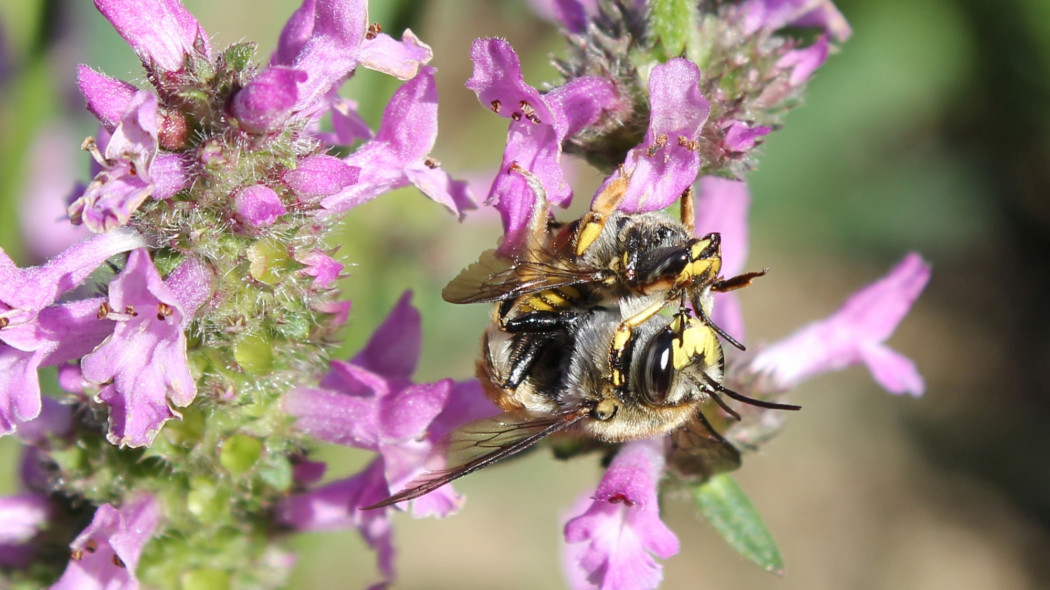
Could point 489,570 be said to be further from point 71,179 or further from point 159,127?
point 159,127

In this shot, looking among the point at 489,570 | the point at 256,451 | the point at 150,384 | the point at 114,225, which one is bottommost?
the point at 489,570

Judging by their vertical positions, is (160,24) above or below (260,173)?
above

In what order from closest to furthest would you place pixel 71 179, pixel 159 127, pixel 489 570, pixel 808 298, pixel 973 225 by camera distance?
1. pixel 159 127
2. pixel 71 179
3. pixel 489 570
4. pixel 973 225
5. pixel 808 298

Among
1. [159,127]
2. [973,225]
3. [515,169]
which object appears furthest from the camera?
[973,225]

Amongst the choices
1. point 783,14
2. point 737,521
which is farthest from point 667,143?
point 737,521

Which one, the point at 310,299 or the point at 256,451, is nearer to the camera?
the point at 310,299

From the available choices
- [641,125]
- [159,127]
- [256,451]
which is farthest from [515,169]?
[256,451]

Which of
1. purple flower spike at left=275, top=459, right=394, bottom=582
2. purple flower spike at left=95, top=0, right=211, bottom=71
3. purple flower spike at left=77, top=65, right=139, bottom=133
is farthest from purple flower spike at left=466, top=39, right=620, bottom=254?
purple flower spike at left=275, top=459, right=394, bottom=582
